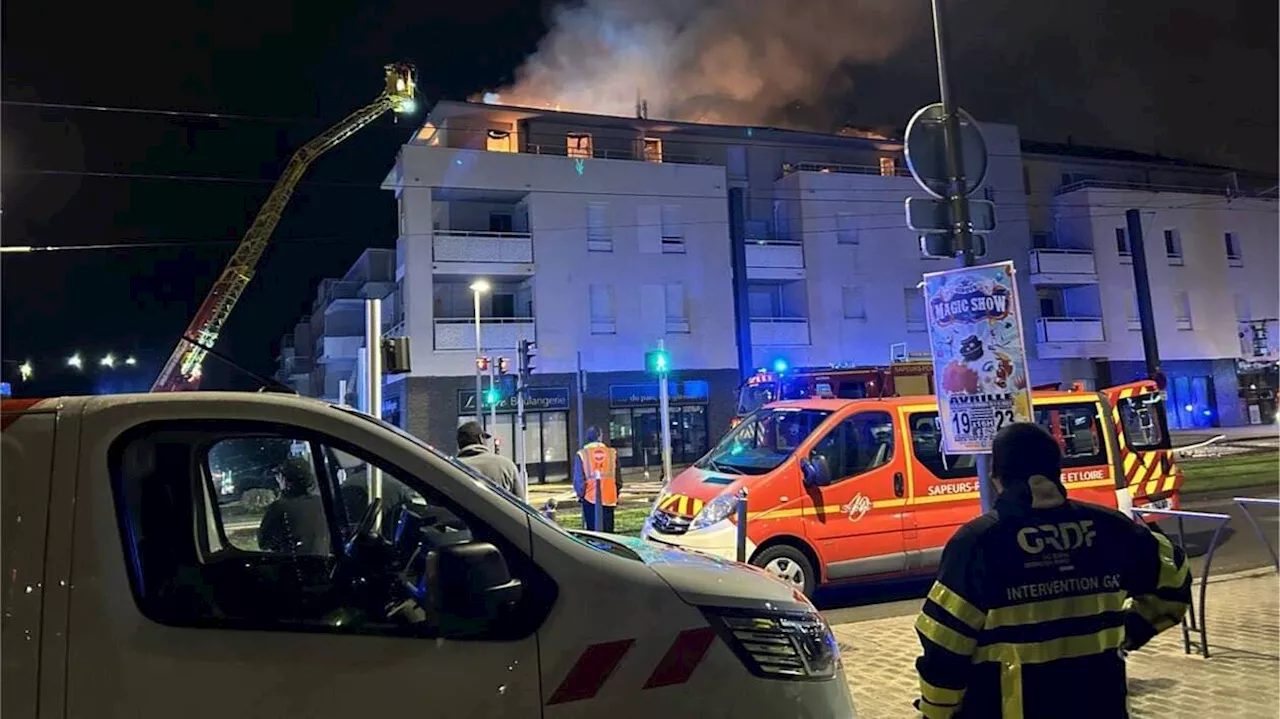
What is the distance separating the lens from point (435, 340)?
89.8 ft

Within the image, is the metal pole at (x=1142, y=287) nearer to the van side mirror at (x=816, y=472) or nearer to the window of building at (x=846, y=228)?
the window of building at (x=846, y=228)

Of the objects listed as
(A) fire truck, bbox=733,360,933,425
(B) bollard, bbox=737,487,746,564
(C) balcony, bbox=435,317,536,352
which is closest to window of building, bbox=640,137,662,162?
(C) balcony, bbox=435,317,536,352

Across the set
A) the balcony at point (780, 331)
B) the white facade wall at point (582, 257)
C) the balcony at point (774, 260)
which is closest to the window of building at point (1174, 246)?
the balcony at point (774, 260)

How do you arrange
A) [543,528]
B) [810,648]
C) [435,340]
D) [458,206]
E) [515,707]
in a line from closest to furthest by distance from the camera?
[515,707] < [543,528] < [810,648] < [435,340] < [458,206]

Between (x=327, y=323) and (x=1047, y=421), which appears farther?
(x=327, y=323)

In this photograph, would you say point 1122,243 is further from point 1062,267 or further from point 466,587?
point 466,587

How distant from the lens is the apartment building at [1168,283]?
35500mm

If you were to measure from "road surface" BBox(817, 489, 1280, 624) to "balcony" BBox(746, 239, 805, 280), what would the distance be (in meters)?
20.3

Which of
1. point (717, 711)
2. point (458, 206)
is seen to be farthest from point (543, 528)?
point (458, 206)

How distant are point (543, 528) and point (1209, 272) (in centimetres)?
4481

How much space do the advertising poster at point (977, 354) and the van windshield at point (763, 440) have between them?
2460mm

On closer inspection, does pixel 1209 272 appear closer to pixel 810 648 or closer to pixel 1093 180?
pixel 1093 180

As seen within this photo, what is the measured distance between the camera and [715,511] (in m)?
7.51

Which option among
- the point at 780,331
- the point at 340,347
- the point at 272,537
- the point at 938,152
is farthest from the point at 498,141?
the point at 272,537
